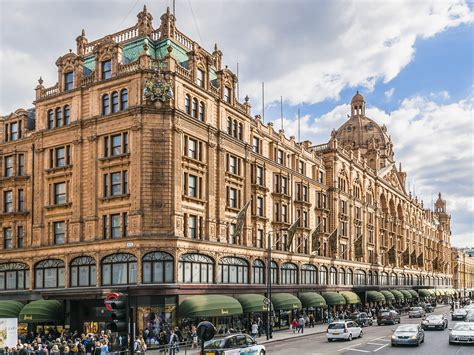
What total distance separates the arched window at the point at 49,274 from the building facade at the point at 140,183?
4.9 inches

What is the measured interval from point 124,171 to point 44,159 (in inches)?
385

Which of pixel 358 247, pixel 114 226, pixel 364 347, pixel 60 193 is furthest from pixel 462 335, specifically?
pixel 358 247

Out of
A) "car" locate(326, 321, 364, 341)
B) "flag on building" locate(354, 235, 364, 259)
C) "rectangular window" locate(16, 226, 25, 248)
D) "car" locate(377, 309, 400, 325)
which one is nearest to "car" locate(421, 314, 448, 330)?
"car" locate(377, 309, 400, 325)

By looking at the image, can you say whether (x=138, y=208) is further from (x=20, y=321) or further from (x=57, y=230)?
(x=20, y=321)

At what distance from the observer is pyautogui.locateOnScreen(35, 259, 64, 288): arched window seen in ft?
158

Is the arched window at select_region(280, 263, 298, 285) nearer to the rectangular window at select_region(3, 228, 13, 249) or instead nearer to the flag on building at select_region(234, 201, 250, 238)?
the flag on building at select_region(234, 201, 250, 238)

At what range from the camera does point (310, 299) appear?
205ft

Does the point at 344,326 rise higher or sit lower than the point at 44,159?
lower

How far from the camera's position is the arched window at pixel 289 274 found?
61019 mm

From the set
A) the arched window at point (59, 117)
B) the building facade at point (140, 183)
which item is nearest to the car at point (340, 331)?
the building facade at point (140, 183)

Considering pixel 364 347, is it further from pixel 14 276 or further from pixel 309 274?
pixel 14 276

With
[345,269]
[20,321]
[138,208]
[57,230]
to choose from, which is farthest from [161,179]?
[345,269]

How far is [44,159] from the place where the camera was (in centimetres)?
5116

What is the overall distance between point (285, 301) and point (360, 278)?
3210 cm
